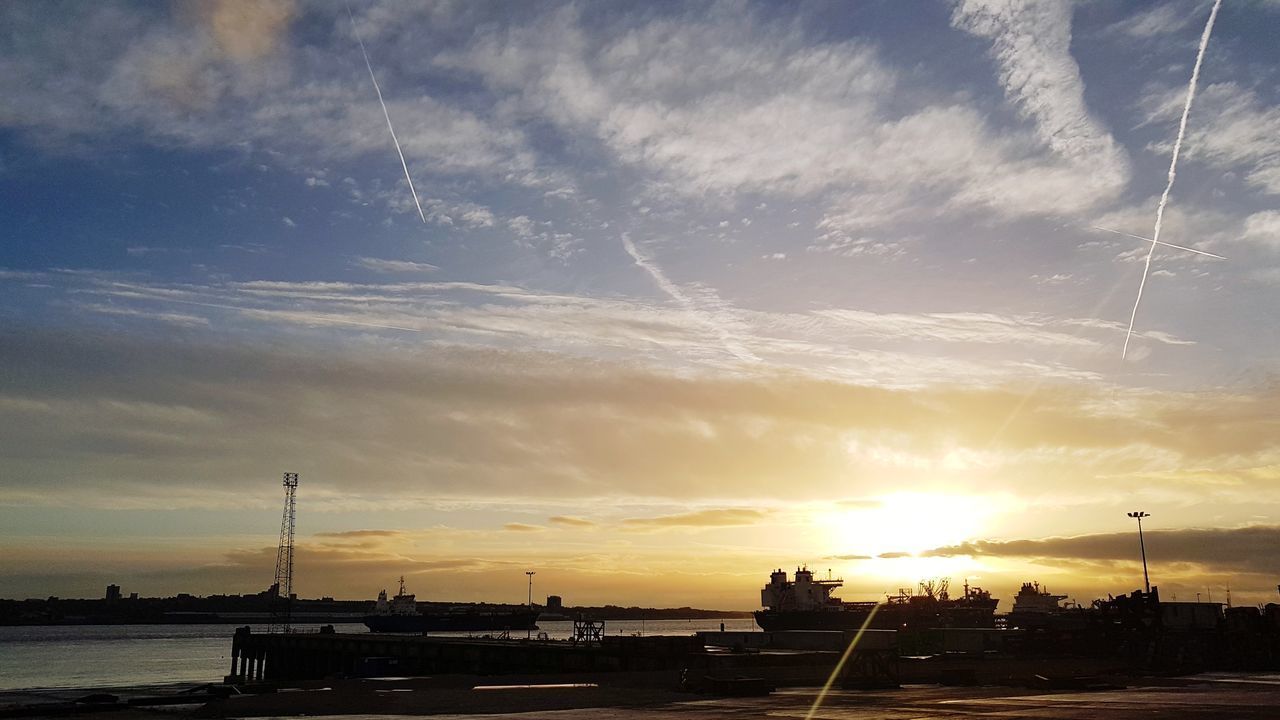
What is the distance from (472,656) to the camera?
74875 mm

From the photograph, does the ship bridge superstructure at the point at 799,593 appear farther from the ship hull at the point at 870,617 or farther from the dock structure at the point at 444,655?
the dock structure at the point at 444,655

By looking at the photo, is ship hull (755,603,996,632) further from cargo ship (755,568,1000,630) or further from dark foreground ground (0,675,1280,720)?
dark foreground ground (0,675,1280,720)

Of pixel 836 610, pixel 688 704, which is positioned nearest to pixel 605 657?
pixel 688 704

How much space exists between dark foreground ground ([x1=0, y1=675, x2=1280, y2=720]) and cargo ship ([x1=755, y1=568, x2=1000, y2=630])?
3968 inches

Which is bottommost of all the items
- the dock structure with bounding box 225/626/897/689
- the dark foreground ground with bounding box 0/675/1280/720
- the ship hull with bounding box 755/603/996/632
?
the ship hull with bounding box 755/603/996/632

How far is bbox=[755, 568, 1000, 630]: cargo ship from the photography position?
140 metres

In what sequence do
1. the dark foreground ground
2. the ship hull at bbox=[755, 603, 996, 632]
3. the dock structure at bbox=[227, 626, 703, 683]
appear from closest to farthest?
the dark foreground ground, the dock structure at bbox=[227, 626, 703, 683], the ship hull at bbox=[755, 603, 996, 632]

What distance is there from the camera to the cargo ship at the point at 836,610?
140125 millimetres

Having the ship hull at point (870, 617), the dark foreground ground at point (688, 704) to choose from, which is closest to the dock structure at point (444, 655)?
the dark foreground ground at point (688, 704)

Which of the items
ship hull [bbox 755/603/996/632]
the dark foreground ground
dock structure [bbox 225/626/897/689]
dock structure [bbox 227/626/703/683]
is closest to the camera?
the dark foreground ground

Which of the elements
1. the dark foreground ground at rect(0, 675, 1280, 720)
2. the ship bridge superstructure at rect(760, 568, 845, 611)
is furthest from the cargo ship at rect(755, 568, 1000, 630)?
the dark foreground ground at rect(0, 675, 1280, 720)

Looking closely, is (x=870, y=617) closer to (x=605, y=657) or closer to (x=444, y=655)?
(x=444, y=655)

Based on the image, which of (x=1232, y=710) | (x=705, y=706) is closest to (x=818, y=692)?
(x=705, y=706)

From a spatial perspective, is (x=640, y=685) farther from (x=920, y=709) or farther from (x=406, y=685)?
(x=920, y=709)
